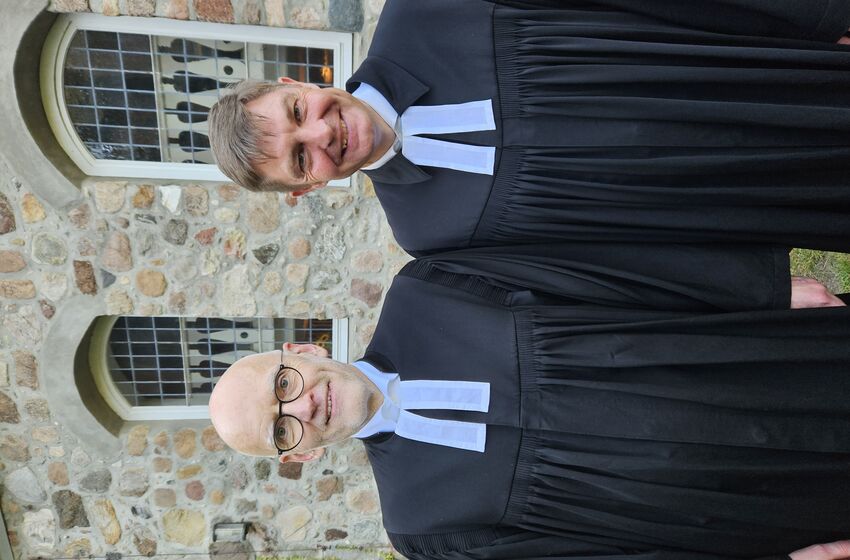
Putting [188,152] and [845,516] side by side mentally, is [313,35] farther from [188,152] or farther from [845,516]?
[845,516]

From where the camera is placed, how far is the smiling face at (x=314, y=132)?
1.79 metres

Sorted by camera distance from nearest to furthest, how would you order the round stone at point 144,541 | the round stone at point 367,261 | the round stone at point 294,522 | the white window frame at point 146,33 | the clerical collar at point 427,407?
the clerical collar at point 427,407, the white window frame at point 146,33, the round stone at point 367,261, the round stone at point 144,541, the round stone at point 294,522

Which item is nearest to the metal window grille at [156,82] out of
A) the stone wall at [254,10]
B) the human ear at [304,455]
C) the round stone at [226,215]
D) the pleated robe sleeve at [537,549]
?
the stone wall at [254,10]

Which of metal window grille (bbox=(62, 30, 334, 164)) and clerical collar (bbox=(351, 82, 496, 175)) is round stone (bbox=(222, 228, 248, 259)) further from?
clerical collar (bbox=(351, 82, 496, 175))

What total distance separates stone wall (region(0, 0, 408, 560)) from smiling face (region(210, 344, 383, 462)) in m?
1.64

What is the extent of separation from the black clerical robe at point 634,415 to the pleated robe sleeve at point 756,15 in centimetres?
63

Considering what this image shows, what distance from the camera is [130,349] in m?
3.79

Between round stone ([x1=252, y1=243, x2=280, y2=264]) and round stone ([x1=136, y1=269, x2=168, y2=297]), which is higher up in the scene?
round stone ([x1=252, y1=243, x2=280, y2=264])

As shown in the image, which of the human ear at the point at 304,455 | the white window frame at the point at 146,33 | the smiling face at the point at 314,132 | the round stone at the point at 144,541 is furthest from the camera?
the round stone at the point at 144,541

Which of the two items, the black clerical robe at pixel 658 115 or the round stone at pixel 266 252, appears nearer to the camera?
the black clerical robe at pixel 658 115

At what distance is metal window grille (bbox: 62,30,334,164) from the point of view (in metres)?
3.31

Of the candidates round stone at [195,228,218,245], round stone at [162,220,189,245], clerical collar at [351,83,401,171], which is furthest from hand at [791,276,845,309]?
round stone at [162,220,189,245]

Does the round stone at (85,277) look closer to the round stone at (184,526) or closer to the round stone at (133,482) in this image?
the round stone at (133,482)

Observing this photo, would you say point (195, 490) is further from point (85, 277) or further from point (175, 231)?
point (175, 231)
